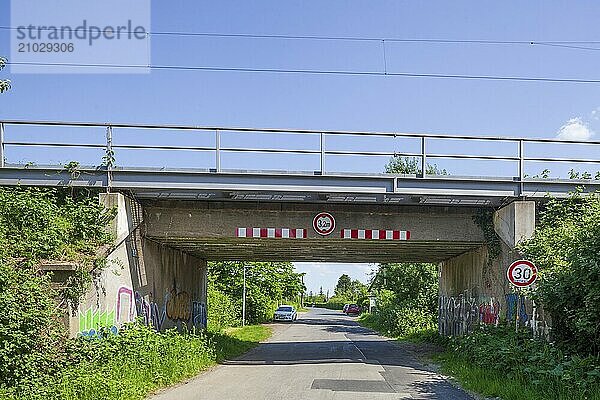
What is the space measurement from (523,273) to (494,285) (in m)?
3.80

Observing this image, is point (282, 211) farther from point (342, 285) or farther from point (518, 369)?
point (342, 285)

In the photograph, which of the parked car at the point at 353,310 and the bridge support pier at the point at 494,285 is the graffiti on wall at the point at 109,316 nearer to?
the bridge support pier at the point at 494,285

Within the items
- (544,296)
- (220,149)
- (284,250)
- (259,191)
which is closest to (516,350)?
(544,296)

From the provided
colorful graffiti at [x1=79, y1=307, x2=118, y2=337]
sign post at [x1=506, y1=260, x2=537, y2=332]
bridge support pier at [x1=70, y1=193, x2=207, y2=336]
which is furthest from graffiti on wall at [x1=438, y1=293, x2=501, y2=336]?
colorful graffiti at [x1=79, y1=307, x2=118, y2=337]

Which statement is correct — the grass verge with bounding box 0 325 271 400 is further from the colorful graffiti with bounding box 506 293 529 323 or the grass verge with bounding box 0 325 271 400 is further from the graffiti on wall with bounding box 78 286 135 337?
the colorful graffiti with bounding box 506 293 529 323

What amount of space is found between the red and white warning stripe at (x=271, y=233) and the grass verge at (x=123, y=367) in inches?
119

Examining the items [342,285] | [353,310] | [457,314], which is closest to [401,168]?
[457,314]

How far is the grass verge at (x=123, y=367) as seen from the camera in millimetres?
11617

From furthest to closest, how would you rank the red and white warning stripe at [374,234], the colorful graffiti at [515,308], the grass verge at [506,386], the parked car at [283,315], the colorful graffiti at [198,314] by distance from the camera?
the parked car at [283,315] → the colorful graffiti at [198,314] → the red and white warning stripe at [374,234] → the colorful graffiti at [515,308] → the grass verge at [506,386]

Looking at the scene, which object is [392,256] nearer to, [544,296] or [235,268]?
[544,296]

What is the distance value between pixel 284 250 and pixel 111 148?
895 centimetres

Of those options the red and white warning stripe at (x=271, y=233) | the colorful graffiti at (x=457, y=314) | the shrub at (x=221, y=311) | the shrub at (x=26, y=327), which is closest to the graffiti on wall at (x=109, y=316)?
the shrub at (x=26, y=327)

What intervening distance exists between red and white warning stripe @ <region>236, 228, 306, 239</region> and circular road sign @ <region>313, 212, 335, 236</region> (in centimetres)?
37

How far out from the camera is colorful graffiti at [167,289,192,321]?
21.5 meters
